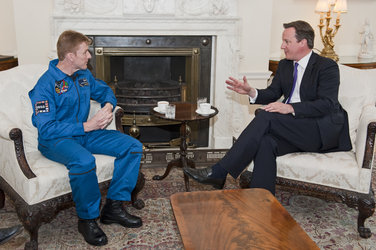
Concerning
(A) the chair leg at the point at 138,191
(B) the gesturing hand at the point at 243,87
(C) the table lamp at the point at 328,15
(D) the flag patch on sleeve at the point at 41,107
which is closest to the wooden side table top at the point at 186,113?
(B) the gesturing hand at the point at 243,87

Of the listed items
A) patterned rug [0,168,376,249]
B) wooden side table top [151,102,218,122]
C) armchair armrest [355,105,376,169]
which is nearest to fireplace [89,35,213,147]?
wooden side table top [151,102,218,122]

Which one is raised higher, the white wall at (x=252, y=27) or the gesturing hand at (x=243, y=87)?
the white wall at (x=252, y=27)

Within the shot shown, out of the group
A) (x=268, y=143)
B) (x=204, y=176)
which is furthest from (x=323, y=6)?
(x=204, y=176)

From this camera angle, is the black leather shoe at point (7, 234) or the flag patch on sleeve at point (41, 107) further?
the flag patch on sleeve at point (41, 107)

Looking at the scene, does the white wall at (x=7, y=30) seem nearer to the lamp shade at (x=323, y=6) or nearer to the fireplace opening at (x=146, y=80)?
the fireplace opening at (x=146, y=80)

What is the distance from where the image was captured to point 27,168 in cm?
217

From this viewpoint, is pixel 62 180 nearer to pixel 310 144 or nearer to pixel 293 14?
pixel 310 144

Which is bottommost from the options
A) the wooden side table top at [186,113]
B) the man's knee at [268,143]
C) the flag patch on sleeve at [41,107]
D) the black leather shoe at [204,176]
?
the black leather shoe at [204,176]

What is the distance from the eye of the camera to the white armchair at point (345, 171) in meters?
2.37

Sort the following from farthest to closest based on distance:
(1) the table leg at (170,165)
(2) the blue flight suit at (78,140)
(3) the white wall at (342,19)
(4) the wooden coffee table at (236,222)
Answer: (3) the white wall at (342,19) < (1) the table leg at (170,165) < (2) the blue flight suit at (78,140) < (4) the wooden coffee table at (236,222)

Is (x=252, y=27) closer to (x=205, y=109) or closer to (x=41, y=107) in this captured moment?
(x=205, y=109)

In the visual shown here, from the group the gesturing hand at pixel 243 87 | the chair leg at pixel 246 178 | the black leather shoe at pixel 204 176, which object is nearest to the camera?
the black leather shoe at pixel 204 176

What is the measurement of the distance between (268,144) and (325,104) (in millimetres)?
456

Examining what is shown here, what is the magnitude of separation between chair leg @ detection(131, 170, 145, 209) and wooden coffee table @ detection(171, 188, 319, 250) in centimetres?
71
